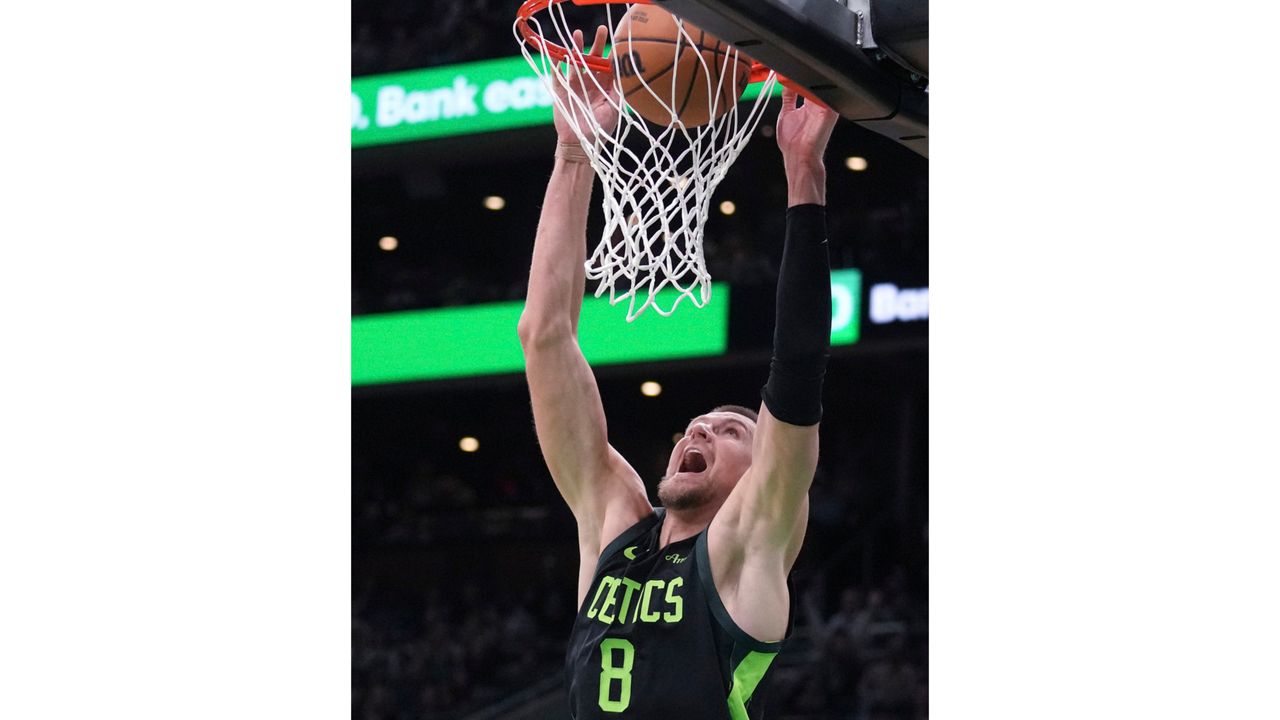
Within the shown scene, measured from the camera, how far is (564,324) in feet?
13.0

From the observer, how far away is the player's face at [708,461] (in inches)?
155

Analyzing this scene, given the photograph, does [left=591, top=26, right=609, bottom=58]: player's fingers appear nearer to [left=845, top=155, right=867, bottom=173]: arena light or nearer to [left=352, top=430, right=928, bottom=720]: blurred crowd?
[left=845, top=155, right=867, bottom=173]: arena light

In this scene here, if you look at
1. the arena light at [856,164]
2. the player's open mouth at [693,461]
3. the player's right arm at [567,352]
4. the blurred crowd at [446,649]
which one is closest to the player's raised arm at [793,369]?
the player's open mouth at [693,461]

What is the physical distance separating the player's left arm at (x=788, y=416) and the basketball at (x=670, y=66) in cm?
15

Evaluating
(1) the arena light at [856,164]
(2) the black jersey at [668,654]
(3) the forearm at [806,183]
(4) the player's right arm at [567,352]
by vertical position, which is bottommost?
(2) the black jersey at [668,654]

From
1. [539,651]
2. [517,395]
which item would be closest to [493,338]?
[517,395]

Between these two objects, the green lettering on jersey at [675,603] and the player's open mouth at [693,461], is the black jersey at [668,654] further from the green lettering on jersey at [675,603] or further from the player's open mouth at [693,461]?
the player's open mouth at [693,461]

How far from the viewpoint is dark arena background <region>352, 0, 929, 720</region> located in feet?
Result: 22.0

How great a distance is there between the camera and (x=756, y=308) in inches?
278

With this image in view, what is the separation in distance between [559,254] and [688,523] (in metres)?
0.74

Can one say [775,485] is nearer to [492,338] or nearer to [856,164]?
[856,164]

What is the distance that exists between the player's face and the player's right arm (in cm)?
14

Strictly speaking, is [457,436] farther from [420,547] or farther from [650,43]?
[650,43]

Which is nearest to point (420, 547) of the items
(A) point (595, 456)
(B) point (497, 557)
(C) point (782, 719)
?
(B) point (497, 557)
